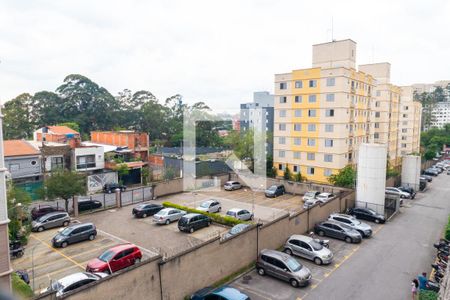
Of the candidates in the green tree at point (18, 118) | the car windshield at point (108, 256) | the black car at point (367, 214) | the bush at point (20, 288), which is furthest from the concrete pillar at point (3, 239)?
the green tree at point (18, 118)

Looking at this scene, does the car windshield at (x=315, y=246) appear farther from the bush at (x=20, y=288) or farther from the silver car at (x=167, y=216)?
the bush at (x=20, y=288)

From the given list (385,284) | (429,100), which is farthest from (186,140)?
(429,100)

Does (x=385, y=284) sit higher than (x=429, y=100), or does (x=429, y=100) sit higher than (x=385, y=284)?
(x=429, y=100)

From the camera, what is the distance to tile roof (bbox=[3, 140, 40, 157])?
34.7 m

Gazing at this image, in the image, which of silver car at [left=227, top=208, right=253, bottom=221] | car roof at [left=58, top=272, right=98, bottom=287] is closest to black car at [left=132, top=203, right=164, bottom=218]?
silver car at [left=227, top=208, right=253, bottom=221]

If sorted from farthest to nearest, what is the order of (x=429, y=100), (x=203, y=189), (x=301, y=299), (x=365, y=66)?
(x=429, y=100)
(x=365, y=66)
(x=203, y=189)
(x=301, y=299)

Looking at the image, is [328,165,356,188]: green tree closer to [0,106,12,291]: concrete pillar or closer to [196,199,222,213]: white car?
[196,199,222,213]: white car

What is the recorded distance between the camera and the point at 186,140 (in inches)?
2377

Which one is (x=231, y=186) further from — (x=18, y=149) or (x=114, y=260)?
(x=18, y=149)

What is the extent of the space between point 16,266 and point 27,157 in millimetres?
20676

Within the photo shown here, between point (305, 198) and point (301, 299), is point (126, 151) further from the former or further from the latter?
point (301, 299)

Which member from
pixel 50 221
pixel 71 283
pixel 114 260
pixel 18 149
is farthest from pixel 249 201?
pixel 18 149

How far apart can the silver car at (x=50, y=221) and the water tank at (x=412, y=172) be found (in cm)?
3945

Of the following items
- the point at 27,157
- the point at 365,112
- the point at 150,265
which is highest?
the point at 365,112
